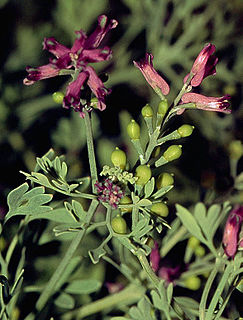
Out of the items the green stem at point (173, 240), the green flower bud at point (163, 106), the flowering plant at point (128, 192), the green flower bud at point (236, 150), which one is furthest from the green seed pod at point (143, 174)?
the green flower bud at point (236, 150)

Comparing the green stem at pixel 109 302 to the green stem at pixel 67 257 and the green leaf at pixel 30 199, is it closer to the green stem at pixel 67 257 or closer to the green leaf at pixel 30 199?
the green stem at pixel 67 257

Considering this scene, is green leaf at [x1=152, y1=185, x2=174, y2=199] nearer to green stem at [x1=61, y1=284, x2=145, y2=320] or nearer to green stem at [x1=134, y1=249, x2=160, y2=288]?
green stem at [x1=134, y1=249, x2=160, y2=288]

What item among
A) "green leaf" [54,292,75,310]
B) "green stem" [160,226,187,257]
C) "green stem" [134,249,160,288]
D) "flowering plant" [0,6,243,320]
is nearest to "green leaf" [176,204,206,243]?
"flowering plant" [0,6,243,320]

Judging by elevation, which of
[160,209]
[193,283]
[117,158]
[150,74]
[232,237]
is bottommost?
[193,283]

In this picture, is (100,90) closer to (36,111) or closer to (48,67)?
(48,67)

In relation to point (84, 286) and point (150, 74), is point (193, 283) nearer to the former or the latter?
point (84, 286)

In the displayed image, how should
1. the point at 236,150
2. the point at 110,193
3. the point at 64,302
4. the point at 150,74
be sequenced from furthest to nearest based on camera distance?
the point at 236,150
the point at 64,302
the point at 150,74
the point at 110,193

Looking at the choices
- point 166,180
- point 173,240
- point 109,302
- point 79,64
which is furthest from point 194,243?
point 79,64
